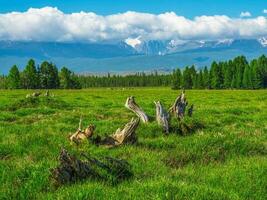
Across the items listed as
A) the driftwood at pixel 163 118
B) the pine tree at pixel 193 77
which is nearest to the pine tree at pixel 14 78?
the pine tree at pixel 193 77

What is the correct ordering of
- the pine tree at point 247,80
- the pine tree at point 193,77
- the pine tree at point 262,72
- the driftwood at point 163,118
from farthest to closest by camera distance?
the pine tree at point 193,77 → the pine tree at point 262,72 → the pine tree at point 247,80 → the driftwood at point 163,118

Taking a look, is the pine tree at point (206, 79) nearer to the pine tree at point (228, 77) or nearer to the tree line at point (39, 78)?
the pine tree at point (228, 77)

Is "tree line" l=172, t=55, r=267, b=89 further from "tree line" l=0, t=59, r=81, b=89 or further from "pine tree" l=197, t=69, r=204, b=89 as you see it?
"tree line" l=0, t=59, r=81, b=89

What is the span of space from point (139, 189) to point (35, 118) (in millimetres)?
16468

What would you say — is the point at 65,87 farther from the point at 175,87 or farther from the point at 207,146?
the point at 207,146

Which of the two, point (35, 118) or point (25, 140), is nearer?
point (25, 140)

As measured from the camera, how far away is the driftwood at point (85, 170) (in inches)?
373

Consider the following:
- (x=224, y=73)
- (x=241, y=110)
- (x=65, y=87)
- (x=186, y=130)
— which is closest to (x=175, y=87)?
(x=224, y=73)

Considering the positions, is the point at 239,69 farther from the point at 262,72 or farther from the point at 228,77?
the point at 262,72

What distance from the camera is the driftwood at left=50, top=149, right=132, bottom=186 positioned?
9469mm

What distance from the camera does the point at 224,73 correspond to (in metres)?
169

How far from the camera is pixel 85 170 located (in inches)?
387

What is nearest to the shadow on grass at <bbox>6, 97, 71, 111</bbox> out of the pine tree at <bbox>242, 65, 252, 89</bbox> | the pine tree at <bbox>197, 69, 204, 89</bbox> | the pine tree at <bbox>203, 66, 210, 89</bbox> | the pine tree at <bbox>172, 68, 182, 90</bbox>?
the pine tree at <bbox>242, 65, 252, 89</bbox>

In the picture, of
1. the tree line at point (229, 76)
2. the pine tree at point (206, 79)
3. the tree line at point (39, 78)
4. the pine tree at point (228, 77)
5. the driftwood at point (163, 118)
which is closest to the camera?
the driftwood at point (163, 118)
